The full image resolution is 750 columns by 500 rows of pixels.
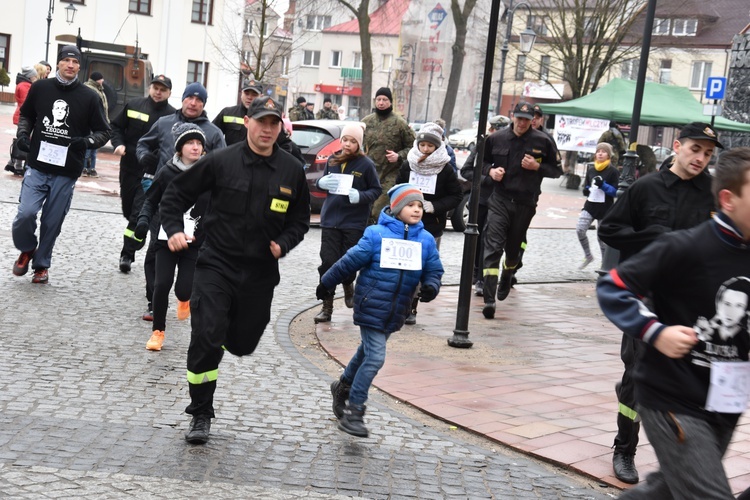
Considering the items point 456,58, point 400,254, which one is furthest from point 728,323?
point 456,58

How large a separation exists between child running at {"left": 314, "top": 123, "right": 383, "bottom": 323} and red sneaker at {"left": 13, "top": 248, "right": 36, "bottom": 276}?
2837 millimetres

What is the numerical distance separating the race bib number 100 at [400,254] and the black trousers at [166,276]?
211cm

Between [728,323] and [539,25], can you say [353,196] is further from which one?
[539,25]

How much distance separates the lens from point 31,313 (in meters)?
8.95

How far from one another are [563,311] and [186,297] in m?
4.84

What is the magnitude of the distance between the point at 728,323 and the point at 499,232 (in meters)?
6.89

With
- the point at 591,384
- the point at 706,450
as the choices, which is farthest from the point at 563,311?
the point at 706,450

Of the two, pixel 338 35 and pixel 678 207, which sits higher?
pixel 338 35

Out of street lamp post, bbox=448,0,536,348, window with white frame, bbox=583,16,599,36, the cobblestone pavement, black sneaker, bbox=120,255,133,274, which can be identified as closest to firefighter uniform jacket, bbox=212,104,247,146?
black sneaker, bbox=120,255,133,274

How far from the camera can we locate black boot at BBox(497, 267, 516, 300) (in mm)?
11352

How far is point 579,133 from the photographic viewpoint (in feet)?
112

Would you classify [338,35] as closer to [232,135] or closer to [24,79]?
[24,79]

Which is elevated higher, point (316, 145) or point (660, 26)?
point (660, 26)

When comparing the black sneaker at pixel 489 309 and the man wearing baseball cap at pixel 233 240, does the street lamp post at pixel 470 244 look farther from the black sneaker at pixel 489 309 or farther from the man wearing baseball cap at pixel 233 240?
the man wearing baseball cap at pixel 233 240
